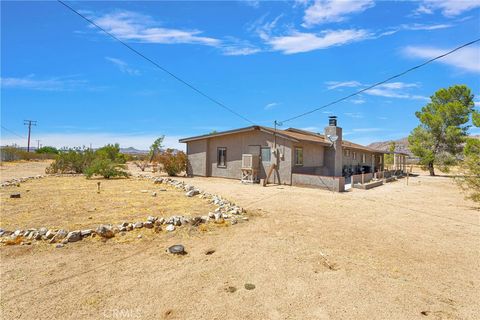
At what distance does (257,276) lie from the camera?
13.2 feet

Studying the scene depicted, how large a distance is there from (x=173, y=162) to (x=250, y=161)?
7302mm

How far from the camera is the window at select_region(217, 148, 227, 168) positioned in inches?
758

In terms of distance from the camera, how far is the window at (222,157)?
1927 centimetres

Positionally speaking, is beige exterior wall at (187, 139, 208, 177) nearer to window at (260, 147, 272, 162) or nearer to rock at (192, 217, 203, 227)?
window at (260, 147, 272, 162)

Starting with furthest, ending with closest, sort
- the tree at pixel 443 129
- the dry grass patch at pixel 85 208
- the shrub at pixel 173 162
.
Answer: the tree at pixel 443 129 < the shrub at pixel 173 162 < the dry grass patch at pixel 85 208

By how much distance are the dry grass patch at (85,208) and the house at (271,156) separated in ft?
23.4

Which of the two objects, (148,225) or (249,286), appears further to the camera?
(148,225)

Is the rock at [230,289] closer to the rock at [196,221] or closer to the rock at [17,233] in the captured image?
the rock at [196,221]

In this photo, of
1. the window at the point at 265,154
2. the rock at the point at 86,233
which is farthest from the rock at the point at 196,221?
→ the window at the point at 265,154

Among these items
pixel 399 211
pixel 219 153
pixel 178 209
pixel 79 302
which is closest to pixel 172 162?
pixel 219 153

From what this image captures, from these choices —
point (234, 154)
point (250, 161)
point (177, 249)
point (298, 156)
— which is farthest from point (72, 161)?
point (177, 249)

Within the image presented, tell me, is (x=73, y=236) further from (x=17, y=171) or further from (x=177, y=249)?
(x=17, y=171)

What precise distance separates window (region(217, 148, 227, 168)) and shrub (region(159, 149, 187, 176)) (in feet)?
11.1

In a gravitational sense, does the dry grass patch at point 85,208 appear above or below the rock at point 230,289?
above
